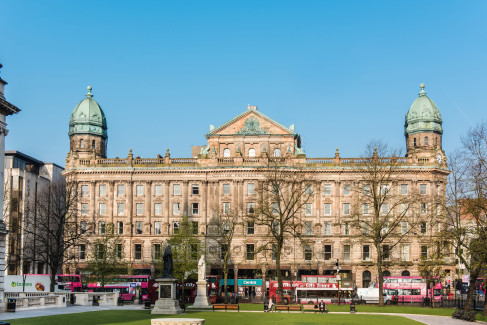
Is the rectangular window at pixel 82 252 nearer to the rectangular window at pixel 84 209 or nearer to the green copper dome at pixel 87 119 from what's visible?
the rectangular window at pixel 84 209

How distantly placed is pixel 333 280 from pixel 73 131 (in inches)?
2105

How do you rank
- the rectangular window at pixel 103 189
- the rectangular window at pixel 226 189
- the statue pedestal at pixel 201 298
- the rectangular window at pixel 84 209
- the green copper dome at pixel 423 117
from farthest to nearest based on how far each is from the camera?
1. the green copper dome at pixel 423 117
2. the rectangular window at pixel 103 189
3. the rectangular window at pixel 84 209
4. the rectangular window at pixel 226 189
5. the statue pedestal at pixel 201 298

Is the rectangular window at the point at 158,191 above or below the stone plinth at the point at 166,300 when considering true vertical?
above

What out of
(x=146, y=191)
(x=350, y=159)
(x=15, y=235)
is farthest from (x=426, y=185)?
(x=15, y=235)

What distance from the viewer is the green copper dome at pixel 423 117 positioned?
116 meters

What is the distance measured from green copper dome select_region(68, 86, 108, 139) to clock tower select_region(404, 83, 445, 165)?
176ft

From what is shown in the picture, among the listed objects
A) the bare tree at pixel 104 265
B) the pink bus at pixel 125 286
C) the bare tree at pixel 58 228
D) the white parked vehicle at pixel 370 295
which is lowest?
the white parked vehicle at pixel 370 295

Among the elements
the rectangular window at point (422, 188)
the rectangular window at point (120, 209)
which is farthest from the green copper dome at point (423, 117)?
the rectangular window at point (120, 209)

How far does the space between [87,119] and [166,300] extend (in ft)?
219

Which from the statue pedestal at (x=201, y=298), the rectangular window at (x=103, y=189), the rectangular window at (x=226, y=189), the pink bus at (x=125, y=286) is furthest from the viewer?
the rectangular window at (x=103, y=189)

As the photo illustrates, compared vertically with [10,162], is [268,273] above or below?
below

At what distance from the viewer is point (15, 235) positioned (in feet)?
371

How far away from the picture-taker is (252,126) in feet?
371

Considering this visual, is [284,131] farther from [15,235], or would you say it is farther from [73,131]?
[15,235]
